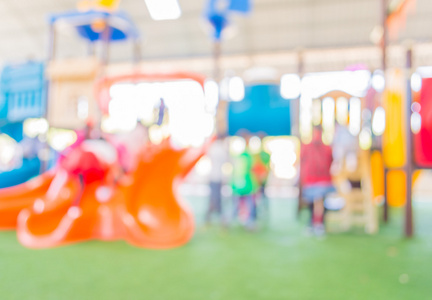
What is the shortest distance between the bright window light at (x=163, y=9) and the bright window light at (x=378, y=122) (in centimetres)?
544

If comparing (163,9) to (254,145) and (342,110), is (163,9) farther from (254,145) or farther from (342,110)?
(342,110)

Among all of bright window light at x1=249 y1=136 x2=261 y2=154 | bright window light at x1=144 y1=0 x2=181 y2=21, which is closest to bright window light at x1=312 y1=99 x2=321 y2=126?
bright window light at x1=249 y1=136 x2=261 y2=154

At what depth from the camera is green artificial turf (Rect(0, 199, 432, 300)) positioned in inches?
64.6

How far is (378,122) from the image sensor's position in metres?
4.26

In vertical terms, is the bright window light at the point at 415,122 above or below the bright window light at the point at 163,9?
below

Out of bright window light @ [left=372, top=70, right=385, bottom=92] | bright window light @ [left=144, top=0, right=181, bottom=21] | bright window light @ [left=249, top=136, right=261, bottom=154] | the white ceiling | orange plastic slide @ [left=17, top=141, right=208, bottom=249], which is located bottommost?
orange plastic slide @ [left=17, top=141, right=208, bottom=249]

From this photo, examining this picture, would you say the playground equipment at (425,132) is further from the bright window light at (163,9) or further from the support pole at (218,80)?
the bright window light at (163,9)

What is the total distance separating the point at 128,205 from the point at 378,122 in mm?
3224

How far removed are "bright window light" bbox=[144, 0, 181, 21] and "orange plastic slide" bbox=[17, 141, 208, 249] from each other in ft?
19.9

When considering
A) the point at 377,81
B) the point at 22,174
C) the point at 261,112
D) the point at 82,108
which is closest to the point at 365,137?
the point at 377,81

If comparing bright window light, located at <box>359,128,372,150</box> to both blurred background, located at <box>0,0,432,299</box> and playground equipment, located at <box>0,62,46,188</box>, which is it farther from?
playground equipment, located at <box>0,62,46,188</box>

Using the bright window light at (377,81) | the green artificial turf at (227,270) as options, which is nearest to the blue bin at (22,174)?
the green artificial turf at (227,270)

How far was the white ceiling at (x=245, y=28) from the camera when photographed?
767 cm

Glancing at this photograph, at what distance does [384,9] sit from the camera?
11.9 ft
